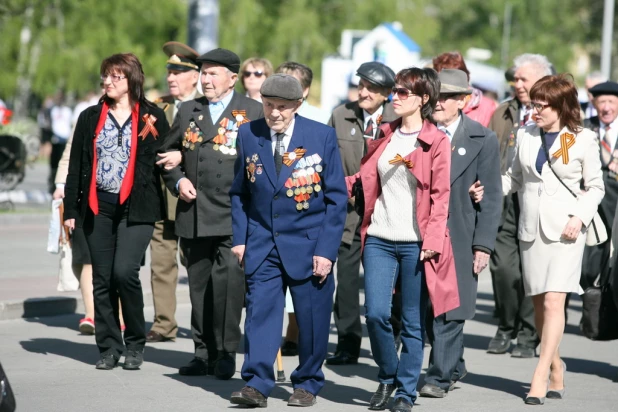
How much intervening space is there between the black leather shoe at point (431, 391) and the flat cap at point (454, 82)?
75.3 inches

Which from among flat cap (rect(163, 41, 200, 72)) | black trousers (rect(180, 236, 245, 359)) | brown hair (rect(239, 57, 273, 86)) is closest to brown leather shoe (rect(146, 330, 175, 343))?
black trousers (rect(180, 236, 245, 359))

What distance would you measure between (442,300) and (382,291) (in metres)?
0.40

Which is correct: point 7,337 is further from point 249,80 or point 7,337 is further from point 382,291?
point 382,291

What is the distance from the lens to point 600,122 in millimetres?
10602

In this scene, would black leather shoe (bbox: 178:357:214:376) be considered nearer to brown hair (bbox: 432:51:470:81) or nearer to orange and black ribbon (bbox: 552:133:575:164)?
orange and black ribbon (bbox: 552:133:575:164)

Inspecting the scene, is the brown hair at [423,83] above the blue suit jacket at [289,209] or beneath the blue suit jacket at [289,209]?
above

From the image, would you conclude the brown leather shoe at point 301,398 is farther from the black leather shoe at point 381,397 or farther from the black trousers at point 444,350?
the black trousers at point 444,350

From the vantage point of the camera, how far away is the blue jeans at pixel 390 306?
23.2 ft

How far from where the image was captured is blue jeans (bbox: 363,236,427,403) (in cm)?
706

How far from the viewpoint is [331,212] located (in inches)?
282

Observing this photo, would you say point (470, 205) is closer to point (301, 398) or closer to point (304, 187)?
point (304, 187)

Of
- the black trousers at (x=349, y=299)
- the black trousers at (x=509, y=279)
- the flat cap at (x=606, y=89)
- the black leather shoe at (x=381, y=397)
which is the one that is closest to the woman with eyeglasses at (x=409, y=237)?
the black leather shoe at (x=381, y=397)

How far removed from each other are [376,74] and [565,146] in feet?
6.02

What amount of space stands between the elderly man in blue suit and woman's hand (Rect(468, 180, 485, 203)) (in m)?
0.97
